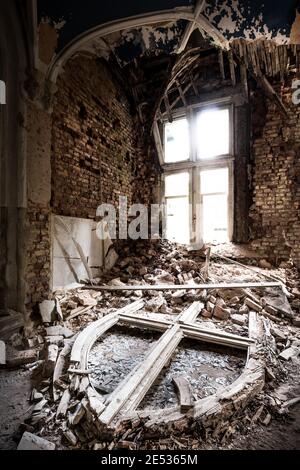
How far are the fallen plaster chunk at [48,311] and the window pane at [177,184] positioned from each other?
18.5 ft

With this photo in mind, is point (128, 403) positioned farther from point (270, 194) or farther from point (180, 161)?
point (180, 161)

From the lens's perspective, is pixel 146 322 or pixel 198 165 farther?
pixel 198 165

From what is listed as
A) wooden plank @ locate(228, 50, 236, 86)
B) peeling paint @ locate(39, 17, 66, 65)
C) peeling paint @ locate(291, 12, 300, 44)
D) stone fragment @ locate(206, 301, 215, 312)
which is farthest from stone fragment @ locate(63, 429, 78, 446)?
wooden plank @ locate(228, 50, 236, 86)

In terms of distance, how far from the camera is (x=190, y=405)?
177 cm

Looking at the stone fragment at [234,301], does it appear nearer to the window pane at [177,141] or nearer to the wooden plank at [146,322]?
the wooden plank at [146,322]

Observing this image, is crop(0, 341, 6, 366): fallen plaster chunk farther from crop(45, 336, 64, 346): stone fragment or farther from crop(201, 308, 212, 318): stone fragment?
crop(201, 308, 212, 318): stone fragment

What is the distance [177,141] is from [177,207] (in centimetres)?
225

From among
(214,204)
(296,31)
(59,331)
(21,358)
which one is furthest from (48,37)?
(214,204)

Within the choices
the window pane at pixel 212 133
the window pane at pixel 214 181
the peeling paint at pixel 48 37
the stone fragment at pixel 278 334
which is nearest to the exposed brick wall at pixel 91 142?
the peeling paint at pixel 48 37

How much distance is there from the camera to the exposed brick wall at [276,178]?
19.8 ft

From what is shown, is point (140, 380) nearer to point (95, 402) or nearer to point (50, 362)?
point (95, 402)

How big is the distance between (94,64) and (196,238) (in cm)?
542

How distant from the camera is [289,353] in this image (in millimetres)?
2807
